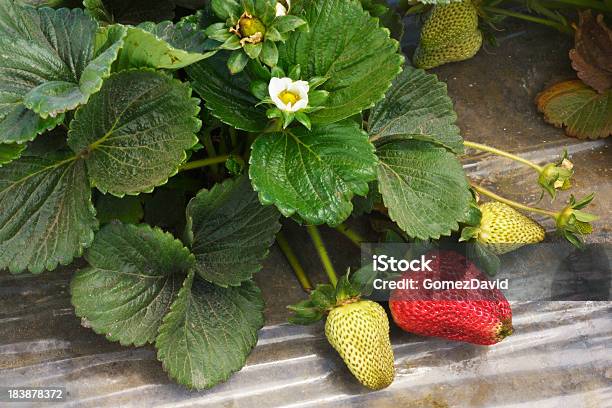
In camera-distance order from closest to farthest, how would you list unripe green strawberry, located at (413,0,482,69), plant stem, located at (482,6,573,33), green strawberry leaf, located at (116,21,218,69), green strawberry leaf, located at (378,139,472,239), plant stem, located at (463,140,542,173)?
green strawberry leaf, located at (116,21,218,69) → green strawberry leaf, located at (378,139,472,239) → plant stem, located at (463,140,542,173) → unripe green strawberry, located at (413,0,482,69) → plant stem, located at (482,6,573,33)

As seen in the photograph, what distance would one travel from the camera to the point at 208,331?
99 cm

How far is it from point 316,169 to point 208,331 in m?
0.25

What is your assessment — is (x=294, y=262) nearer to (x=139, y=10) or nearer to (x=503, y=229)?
(x=503, y=229)

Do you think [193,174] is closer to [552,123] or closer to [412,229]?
[412,229]

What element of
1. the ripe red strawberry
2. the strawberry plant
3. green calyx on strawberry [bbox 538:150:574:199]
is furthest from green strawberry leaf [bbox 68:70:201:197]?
green calyx on strawberry [bbox 538:150:574:199]

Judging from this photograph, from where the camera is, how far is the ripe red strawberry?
40.3 inches

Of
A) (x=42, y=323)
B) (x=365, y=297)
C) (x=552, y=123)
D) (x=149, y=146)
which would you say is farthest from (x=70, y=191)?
(x=552, y=123)

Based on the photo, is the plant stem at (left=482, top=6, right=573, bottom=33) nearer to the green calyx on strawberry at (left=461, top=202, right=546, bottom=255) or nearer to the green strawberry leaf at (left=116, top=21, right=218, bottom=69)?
the green calyx on strawberry at (left=461, top=202, right=546, bottom=255)

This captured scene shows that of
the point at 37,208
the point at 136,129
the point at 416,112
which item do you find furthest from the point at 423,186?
the point at 37,208

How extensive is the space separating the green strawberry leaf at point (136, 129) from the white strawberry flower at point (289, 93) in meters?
0.08

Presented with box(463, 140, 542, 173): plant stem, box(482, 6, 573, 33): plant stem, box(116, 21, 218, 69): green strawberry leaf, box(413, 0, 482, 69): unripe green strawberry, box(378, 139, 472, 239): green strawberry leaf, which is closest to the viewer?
box(116, 21, 218, 69): green strawberry leaf

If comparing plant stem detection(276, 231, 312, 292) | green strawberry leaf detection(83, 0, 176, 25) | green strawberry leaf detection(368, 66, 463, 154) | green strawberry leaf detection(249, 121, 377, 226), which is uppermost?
green strawberry leaf detection(83, 0, 176, 25)

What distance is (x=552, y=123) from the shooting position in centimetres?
128

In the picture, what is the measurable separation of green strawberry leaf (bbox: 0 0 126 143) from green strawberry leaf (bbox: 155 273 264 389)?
255 mm
